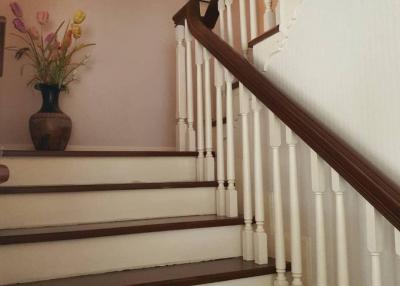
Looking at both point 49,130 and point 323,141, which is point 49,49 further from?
point 323,141

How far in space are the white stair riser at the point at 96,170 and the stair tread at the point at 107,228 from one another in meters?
0.30

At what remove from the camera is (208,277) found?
1.34 metres

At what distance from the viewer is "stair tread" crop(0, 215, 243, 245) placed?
1.32 meters

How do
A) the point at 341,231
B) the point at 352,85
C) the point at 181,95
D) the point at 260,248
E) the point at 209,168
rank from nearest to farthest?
1. the point at 341,231
2. the point at 352,85
3. the point at 260,248
4. the point at 209,168
5. the point at 181,95


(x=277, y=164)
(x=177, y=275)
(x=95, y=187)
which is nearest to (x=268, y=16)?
(x=277, y=164)

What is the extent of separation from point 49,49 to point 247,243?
72.8 inches

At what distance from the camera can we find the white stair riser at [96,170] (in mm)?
1673

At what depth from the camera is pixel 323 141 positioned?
1.17 meters

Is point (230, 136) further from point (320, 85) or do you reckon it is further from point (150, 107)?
point (150, 107)

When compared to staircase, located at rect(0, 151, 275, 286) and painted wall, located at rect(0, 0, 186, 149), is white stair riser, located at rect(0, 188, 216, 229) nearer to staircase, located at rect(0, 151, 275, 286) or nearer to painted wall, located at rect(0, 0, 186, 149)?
staircase, located at rect(0, 151, 275, 286)

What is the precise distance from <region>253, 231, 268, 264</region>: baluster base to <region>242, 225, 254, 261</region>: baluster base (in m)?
0.03

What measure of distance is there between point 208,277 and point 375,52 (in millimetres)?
984

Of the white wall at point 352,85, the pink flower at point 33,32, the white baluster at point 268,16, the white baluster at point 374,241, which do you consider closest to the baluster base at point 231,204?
the white wall at point 352,85

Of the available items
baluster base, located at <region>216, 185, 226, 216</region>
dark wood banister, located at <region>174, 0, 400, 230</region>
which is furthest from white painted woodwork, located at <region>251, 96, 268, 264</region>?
baluster base, located at <region>216, 185, 226, 216</region>
